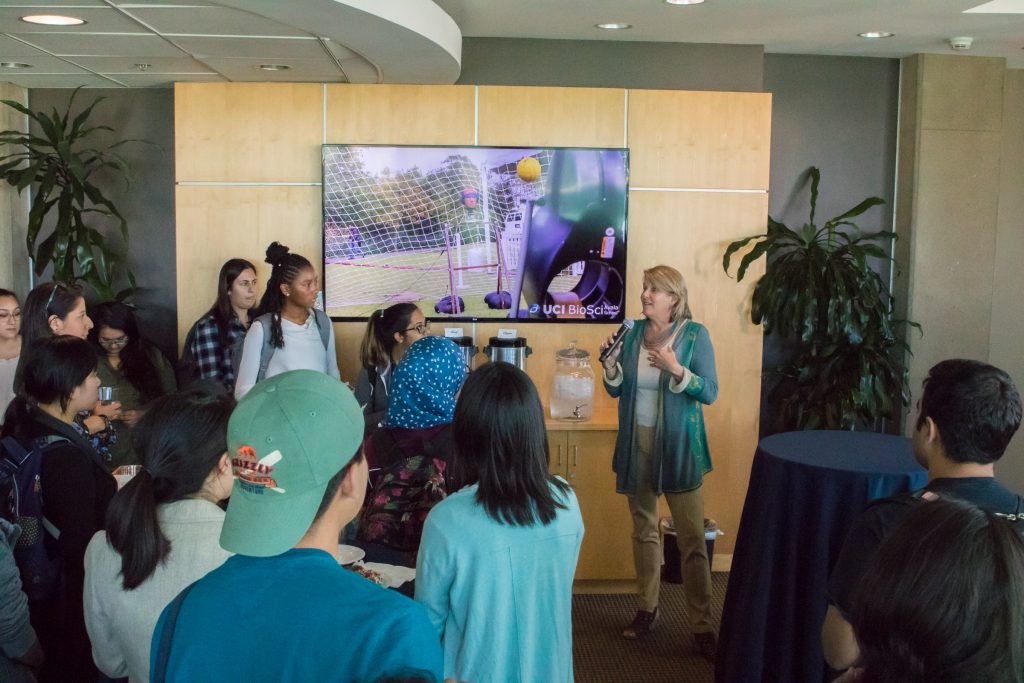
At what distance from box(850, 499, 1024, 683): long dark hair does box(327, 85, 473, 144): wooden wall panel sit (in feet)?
13.4

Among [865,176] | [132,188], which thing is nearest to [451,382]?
[132,188]

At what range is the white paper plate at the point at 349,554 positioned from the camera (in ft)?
8.03

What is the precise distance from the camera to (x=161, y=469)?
190 cm

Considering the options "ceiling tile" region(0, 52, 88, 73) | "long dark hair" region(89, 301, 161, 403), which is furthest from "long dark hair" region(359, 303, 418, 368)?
"ceiling tile" region(0, 52, 88, 73)

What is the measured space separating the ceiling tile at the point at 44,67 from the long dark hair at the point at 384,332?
1.96 metres

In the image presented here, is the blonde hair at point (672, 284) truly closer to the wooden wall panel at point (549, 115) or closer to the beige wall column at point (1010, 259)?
the wooden wall panel at point (549, 115)

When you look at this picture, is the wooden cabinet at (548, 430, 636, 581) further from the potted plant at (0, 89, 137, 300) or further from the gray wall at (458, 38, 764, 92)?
the potted plant at (0, 89, 137, 300)

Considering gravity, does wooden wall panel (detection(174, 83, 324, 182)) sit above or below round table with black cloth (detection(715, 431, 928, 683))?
above

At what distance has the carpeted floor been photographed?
383 centimetres

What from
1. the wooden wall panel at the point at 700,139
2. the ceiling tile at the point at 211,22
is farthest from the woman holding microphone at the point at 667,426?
the ceiling tile at the point at 211,22

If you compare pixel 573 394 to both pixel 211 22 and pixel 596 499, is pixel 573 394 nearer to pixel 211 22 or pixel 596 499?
pixel 596 499

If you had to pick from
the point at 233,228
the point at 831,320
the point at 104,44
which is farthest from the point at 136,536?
the point at 831,320

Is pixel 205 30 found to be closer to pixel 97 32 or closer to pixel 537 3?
pixel 97 32

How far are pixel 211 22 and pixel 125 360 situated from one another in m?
1.94
